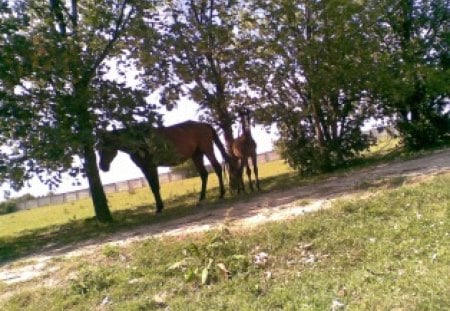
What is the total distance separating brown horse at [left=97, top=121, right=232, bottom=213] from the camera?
12719mm

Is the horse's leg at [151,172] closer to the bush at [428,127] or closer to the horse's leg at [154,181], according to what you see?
the horse's leg at [154,181]

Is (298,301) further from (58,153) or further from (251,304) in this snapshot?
(58,153)

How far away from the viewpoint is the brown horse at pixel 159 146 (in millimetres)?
12719

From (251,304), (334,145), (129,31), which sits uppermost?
(129,31)

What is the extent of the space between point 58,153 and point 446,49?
43.9ft

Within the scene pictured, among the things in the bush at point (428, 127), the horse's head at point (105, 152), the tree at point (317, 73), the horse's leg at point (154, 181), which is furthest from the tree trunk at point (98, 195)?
the bush at point (428, 127)

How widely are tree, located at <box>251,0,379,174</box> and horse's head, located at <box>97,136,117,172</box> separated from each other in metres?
4.96

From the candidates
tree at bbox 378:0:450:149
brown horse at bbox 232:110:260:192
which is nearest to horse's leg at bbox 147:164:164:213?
brown horse at bbox 232:110:260:192

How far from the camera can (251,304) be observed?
5.04 m

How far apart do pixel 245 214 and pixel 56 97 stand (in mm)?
5892

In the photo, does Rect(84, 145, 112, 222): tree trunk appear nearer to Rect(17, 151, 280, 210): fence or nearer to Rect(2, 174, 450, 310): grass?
Rect(2, 174, 450, 310): grass

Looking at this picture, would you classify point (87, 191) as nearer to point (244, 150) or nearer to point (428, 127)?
point (244, 150)

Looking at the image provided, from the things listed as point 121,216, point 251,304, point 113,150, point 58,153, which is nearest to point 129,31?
point 113,150

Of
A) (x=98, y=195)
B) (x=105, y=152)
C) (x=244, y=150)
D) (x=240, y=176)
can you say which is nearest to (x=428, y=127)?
(x=244, y=150)
